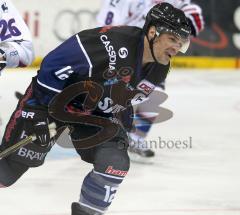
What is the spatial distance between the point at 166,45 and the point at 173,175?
1.75 meters

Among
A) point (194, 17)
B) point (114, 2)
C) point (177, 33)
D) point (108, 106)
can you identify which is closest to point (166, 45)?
point (177, 33)

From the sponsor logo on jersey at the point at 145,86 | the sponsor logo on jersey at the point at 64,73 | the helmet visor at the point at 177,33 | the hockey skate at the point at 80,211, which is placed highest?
the helmet visor at the point at 177,33

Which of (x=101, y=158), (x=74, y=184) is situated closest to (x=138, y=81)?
(x=101, y=158)

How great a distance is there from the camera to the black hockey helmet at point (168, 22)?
3447 mm

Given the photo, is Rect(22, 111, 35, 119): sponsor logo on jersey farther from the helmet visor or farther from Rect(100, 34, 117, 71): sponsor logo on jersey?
the helmet visor

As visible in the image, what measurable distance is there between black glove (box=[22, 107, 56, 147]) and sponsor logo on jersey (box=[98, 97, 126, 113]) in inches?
9.9

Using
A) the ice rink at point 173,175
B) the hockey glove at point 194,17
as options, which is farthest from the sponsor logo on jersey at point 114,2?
the ice rink at point 173,175

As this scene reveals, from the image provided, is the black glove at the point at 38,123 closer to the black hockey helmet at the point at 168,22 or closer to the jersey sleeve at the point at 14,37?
the jersey sleeve at the point at 14,37

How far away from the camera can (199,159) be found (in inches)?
219

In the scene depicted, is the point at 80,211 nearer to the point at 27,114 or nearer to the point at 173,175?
the point at 27,114

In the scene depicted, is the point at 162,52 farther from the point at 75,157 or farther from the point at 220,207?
the point at 75,157

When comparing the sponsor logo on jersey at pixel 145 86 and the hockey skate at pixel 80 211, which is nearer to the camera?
the hockey skate at pixel 80 211

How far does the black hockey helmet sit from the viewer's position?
136 inches

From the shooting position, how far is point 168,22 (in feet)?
11.4
